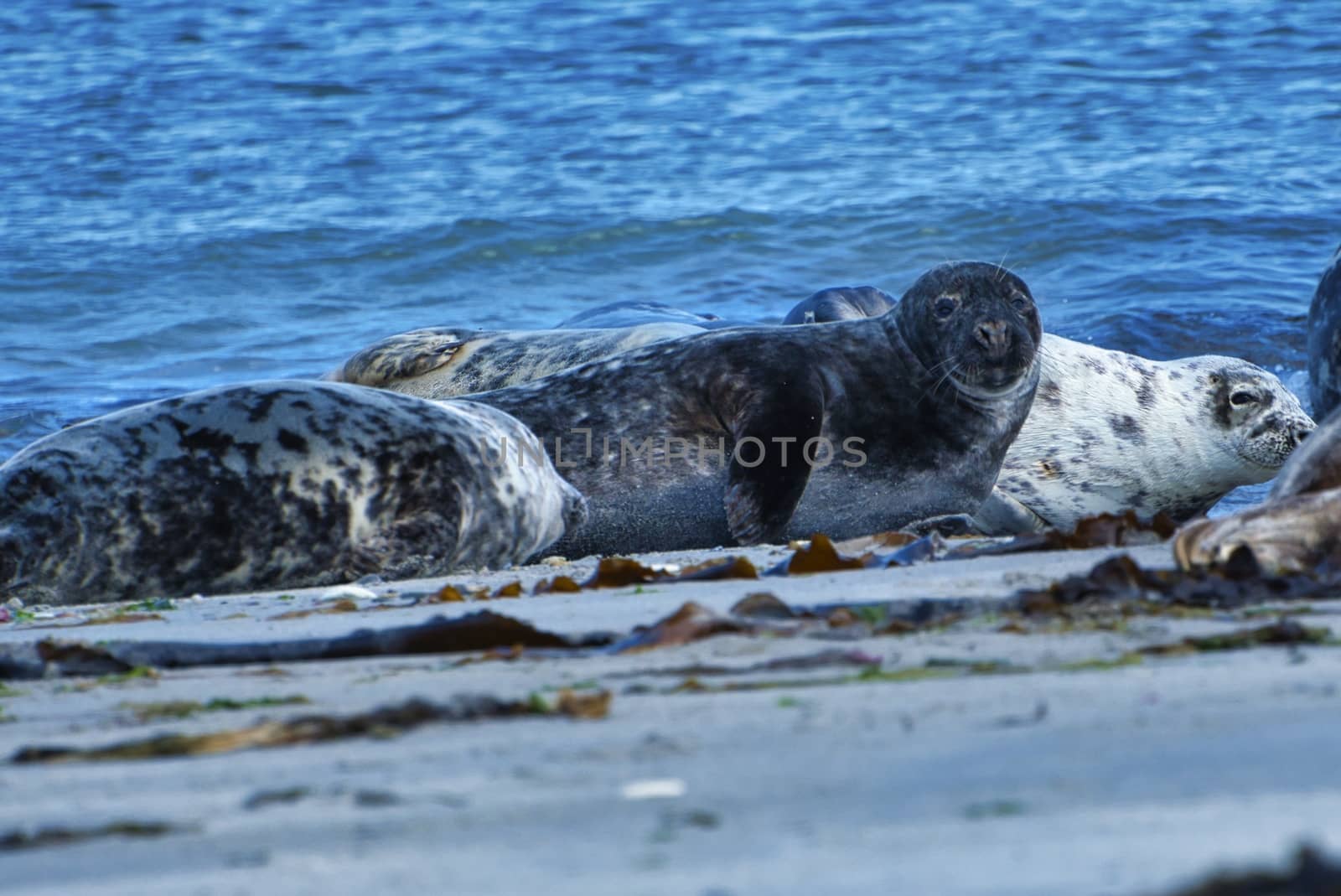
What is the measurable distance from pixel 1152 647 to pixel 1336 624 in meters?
0.33

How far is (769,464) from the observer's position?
5652 millimetres

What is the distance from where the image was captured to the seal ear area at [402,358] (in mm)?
8078

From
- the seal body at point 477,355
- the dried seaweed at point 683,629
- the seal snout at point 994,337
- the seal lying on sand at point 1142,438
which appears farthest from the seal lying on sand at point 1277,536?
the seal body at point 477,355

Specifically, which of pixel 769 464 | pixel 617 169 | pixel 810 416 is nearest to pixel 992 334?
pixel 810 416

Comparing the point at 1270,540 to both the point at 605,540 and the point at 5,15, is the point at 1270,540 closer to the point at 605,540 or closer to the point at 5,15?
the point at 605,540

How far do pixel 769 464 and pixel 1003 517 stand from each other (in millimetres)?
1235

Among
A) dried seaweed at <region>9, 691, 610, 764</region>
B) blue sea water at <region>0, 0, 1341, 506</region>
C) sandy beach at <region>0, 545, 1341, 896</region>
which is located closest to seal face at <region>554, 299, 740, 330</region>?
blue sea water at <region>0, 0, 1341, 506</region>

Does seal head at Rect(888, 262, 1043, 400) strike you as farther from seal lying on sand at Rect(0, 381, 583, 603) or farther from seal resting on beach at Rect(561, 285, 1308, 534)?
seal lying on sand at Rect(0, 381, 583, 603)

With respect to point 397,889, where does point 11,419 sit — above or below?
below

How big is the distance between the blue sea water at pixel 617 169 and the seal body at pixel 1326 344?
4.15 m

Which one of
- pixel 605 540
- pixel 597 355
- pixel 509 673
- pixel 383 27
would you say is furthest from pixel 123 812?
pixel 383 27

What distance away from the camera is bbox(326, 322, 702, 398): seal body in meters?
7.68

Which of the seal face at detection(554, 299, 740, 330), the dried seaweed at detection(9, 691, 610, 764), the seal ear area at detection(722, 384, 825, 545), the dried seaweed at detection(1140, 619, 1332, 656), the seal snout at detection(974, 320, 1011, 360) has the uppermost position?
the dried seaweed at detection(9, 691, 610, 764)

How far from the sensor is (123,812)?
1.69 m
